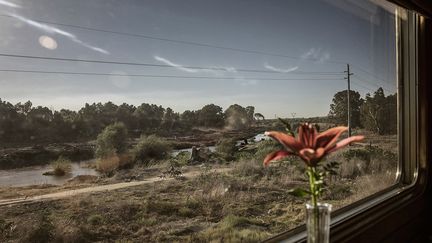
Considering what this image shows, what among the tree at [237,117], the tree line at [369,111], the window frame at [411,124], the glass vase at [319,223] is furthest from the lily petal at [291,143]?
the window frame at [411,124]

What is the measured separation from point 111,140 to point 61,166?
18 centimetres

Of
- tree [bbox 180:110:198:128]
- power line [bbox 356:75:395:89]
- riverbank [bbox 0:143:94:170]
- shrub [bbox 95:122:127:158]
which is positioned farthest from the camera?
power line [bbox 356:75:395:89]

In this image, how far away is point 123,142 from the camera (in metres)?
1.36

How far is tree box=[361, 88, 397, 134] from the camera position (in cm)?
298

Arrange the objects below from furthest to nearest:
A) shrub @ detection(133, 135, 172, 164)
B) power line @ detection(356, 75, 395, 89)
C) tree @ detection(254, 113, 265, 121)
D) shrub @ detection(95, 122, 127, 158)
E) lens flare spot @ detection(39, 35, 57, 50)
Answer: power line @ detection(356, 75, 395, 89), tree @ detection(254, 113, 265, 121), shrub @ detection(133, 135, 172, 164), shrub @ detection(95, 122, 127, 158), lens flare spot @ detection(39, 35, 57, 50)

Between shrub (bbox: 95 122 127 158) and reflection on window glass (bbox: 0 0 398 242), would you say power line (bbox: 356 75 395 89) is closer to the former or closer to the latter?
reflection on window glass (bbox: 0 0 398 242)

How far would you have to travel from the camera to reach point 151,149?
1.48m

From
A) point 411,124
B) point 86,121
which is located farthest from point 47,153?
point 411,124

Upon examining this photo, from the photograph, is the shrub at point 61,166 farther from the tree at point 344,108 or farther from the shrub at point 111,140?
the tree at point 344,108

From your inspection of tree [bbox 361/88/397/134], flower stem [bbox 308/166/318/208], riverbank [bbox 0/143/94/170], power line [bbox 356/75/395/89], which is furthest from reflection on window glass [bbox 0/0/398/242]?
flower stem [bbox 308/166/318/208]

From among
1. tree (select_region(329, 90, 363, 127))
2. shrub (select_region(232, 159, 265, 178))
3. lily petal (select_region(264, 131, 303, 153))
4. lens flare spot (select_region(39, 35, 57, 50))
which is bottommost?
shrub (select_region(232, 159, 265, 178))

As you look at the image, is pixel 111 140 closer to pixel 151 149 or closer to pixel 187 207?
pixel 151 149

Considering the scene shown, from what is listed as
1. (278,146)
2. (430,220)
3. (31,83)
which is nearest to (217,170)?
(278,146)

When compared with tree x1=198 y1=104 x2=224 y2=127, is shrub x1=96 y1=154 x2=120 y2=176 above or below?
below
